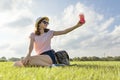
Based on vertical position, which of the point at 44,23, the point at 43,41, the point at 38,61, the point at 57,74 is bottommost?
the point at 57,74

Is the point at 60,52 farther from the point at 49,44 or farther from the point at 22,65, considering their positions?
the point at 22,65

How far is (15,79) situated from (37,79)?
41cm

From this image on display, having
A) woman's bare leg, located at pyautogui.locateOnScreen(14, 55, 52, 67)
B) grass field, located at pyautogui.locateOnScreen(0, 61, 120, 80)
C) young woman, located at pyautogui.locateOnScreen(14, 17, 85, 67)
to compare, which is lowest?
grass field, located at pyautogui.locateOnScreen(0, 61, 120, 80)

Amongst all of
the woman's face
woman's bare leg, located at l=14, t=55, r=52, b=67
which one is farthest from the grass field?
the woman's face

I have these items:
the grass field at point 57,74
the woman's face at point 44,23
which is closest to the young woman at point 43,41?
the woman's face at point 44,23

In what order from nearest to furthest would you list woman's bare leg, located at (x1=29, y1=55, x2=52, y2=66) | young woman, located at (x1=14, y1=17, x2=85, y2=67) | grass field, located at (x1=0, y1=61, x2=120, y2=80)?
grass field, located at (x1=0, y1=61, x2=120, y2=80) → woman's bare leg, located at (x1=29, y1=55, x2=52, y2=66) → young woman, located at (x1=14, y1=17, x2=85, y2=67)

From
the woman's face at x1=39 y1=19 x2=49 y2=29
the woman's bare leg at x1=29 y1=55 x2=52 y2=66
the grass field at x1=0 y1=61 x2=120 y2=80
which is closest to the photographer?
the grass field at x1=0 y1=61 x2=120 y2=80

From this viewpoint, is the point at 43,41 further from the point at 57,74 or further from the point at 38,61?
the point at 57,74

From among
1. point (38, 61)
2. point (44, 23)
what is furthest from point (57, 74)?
point (44, 23)

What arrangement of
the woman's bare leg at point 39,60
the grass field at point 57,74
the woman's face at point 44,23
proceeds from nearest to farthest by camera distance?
the grass field at point 57,74 < the woman's bare leg at point 39,60 < the woman's face at point 44,23

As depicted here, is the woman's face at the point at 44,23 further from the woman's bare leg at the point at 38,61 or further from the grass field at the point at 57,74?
the grass field at the point at 57,74

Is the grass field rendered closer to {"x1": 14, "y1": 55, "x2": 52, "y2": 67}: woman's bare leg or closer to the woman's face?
{"x1": 14, "y1": 55, "x2": 52, "y2": 67}: woman's bare leg

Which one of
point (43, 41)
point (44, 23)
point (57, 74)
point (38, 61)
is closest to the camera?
point (57, 74)

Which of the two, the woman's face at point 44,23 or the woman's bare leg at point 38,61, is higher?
the woman's face at point 44,23
